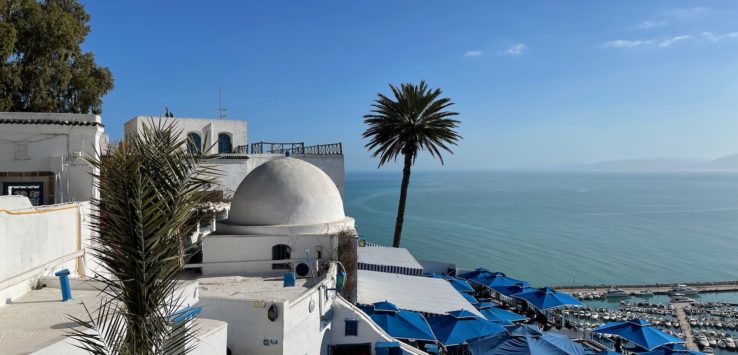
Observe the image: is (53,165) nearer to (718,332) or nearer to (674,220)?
(718,332)

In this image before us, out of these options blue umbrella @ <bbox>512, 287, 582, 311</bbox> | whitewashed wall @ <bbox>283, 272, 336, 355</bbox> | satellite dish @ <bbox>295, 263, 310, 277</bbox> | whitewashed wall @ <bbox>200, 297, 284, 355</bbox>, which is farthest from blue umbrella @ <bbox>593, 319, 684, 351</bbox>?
A: whitewashed wall @ <bbox>200, 297, 284, 355</bbox>

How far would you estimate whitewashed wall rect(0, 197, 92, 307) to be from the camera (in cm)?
892

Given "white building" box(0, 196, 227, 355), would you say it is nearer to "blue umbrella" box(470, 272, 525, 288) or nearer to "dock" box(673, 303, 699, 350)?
"blue umbrella" box(470, 272, 525, 288)

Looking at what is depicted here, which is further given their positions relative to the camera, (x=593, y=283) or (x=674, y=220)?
(x=674, y=220)

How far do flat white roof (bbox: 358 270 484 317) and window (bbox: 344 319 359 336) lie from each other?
3.99 metres

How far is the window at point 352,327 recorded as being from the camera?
48.4 ft

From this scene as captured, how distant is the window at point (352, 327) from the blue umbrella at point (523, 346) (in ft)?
15.4

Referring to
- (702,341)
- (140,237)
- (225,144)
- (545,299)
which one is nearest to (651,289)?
(702,341)

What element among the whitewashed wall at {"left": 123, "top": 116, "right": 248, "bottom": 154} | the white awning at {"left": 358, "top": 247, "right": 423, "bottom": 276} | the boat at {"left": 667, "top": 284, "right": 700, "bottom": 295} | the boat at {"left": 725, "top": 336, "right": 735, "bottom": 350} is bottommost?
the boat at {"left": 725, "top": 336, "right": 735, "bottom": 350}

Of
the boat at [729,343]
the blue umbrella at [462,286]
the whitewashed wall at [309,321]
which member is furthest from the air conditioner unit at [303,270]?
the boat at [729,343]

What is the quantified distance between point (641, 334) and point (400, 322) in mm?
12690

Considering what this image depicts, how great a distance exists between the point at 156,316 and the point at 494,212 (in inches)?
4744

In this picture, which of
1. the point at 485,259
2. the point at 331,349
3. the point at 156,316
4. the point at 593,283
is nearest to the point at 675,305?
the point at 593,283

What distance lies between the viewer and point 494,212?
4749 inches
